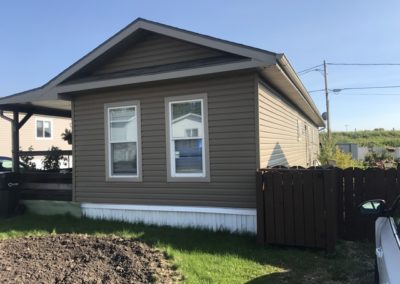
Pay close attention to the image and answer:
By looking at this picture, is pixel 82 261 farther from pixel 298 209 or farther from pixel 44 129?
pixel 44 129

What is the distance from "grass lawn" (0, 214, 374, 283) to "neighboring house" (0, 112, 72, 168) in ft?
60.5

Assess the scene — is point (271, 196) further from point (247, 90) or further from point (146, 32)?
point (146, 32)

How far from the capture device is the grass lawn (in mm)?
5359

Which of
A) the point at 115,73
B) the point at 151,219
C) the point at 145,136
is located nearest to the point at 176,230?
the point at 151,219

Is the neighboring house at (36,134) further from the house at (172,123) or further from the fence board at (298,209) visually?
the fence board at (298,209)

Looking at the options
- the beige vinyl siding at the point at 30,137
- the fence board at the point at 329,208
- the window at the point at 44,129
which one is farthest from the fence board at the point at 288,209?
the window at the point at 44,129

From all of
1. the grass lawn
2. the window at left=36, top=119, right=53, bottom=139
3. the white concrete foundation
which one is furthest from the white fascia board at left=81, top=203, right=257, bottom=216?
the window at left=36, top=119, right=53, bottom=139

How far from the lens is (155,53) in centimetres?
892

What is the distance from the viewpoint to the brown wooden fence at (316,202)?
254 inches

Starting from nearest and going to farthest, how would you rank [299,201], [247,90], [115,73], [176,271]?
[176,271] → [299,201] → [247,90] → [115,73]

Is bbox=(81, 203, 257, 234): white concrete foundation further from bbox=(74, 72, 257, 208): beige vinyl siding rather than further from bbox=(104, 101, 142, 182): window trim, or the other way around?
bbox=(104, 101, 142, 182): window trim

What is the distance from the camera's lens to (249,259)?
241 inches

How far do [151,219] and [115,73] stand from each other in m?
3.50

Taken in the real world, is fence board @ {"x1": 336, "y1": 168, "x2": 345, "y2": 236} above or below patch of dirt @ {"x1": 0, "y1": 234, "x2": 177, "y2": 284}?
above
